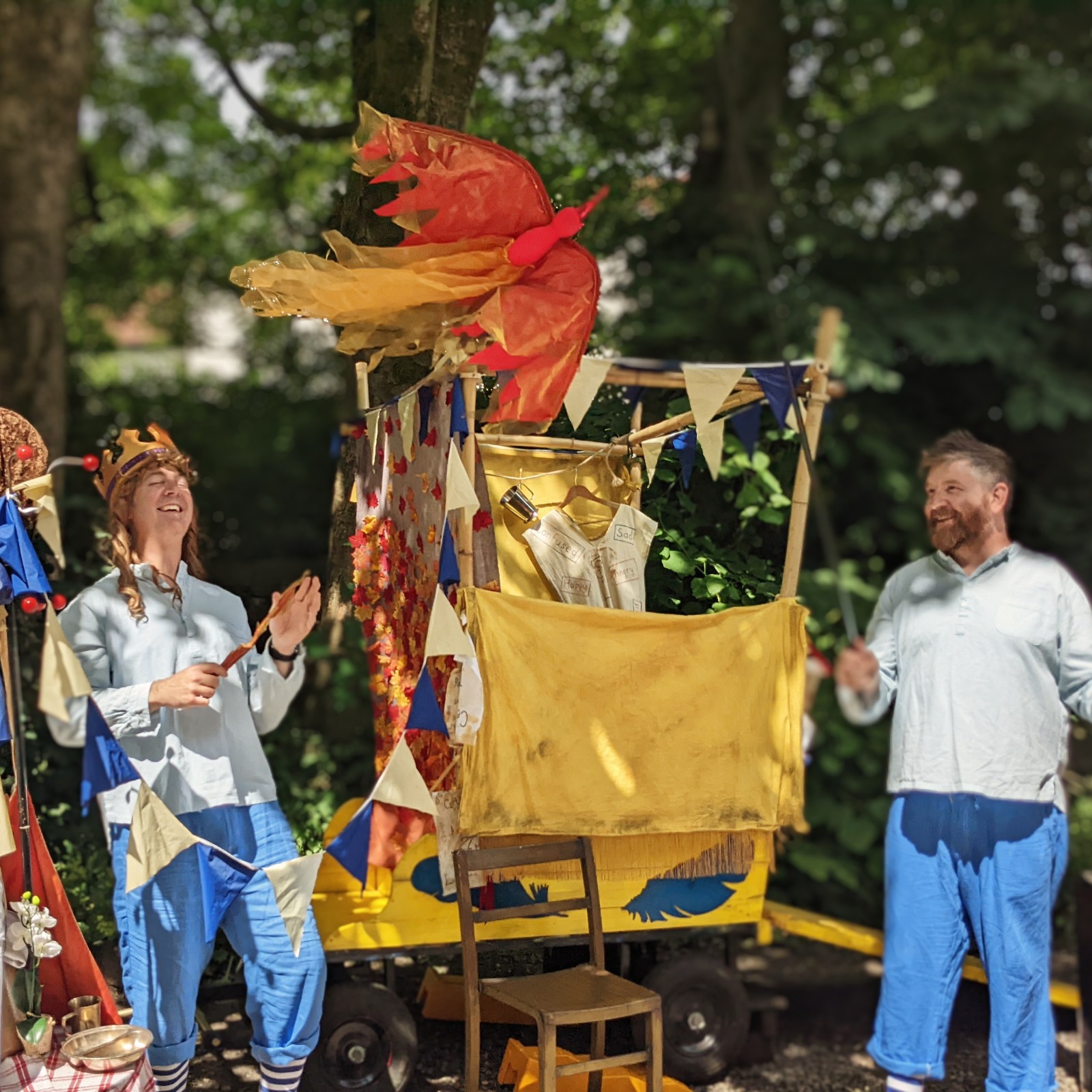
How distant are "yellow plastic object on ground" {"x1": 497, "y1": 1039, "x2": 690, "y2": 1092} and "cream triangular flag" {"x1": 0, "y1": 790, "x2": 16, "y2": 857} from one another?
184cm

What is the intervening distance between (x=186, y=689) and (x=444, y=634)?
770 mm

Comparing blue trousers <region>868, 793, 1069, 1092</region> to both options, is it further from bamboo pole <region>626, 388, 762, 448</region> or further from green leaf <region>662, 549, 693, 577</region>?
bamboo pole <region>626, 388, 762, 448</region>

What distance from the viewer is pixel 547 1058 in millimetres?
3725

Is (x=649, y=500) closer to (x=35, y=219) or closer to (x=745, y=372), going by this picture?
(x=745, y=372)

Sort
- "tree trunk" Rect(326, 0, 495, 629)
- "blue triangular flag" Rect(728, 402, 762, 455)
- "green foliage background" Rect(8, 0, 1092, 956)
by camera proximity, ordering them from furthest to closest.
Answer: "green foliage background" Rect(8, 0, 1092, 956), "blue triangular flag" Rect(728, 402, 762, 455), "tree trunk" Rect(326, 0, 495, 629)

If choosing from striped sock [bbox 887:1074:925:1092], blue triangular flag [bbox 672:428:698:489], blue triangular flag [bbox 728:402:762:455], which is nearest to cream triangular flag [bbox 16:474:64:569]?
blue triangular flag [bbox 672:428:698:489]

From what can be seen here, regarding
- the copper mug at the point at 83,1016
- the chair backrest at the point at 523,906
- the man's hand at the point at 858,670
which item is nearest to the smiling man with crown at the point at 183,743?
the copper mug at the point at 83,1016

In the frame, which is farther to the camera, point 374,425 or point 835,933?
point 835,933

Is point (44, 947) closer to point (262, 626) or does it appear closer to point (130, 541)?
point (262, 626)

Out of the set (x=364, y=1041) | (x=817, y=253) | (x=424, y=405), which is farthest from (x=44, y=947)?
(x=817, y=253)

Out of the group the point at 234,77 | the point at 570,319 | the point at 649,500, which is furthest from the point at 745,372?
the point at 234,77

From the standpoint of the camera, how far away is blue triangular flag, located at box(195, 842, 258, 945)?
375 centimetres

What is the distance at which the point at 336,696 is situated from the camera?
22.0 ft

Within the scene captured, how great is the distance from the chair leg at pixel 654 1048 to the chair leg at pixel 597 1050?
180 mm
